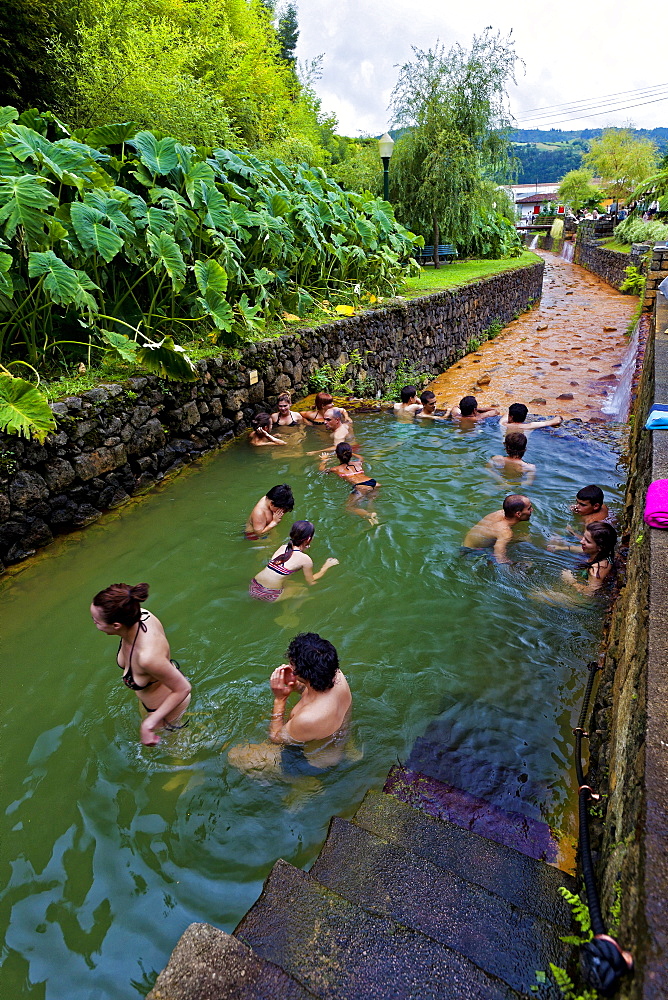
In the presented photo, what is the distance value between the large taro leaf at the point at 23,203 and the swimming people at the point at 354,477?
4.32 metres

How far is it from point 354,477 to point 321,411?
94.9 inches

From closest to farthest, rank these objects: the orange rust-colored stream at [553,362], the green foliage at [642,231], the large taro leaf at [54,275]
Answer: the large taro leaf at [54,275]
the orange rust-colored stream at [553,362]
the green foliage at [642,231]

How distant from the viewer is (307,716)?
3.45 meters

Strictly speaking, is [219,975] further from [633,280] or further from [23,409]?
[633,280]

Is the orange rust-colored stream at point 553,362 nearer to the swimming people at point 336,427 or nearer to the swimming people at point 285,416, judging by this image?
the swimming people at point 336,427

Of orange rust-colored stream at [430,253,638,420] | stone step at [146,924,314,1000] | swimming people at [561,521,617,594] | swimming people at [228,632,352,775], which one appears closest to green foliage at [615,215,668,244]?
orange rust-colored stream at [430,253,638,420]

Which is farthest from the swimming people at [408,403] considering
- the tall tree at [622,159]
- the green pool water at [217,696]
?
the tall tree at [622,159]

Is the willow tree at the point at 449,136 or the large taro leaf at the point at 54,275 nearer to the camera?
the large taro leaf at the point at 54,275

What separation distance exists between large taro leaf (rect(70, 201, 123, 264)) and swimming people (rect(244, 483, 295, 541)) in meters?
3.62

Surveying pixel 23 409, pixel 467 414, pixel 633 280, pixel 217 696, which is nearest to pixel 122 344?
pixel 23 409

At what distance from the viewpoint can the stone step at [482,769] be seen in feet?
11.0

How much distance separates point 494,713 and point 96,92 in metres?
13.2

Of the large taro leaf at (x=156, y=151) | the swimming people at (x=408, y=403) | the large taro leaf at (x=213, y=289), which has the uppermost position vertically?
the large taro leaf at (x=156, y=151)

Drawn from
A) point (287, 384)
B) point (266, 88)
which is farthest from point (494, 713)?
point (266, 88)
